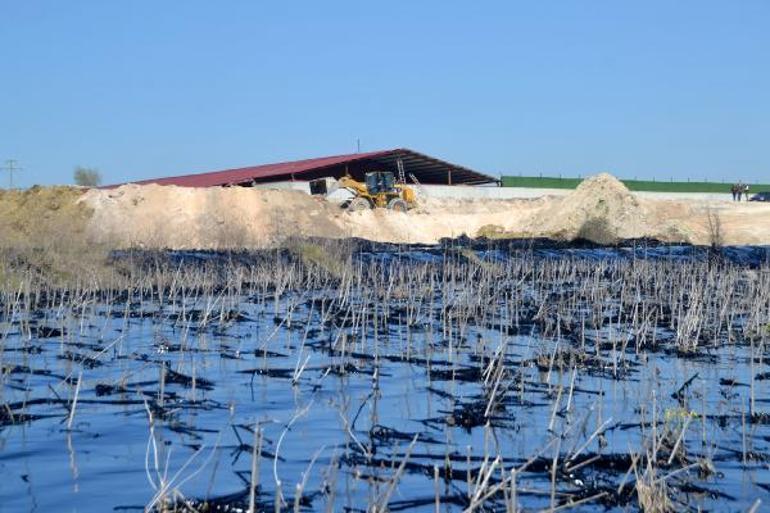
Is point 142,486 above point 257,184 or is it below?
below

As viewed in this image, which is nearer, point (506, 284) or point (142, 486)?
point (142, 486)

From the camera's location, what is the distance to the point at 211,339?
951 cm

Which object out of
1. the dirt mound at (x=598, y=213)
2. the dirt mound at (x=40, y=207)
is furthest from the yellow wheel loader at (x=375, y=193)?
the dirt mound at (x=40, y=207)

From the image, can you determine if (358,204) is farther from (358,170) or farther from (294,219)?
(358,170)

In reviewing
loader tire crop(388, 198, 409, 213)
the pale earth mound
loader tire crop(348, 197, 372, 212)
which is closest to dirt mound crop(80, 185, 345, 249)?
the pale earth mound

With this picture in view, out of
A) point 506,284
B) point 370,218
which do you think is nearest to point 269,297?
point 506,284

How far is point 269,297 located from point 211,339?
3.92 m

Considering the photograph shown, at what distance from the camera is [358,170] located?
1784 inches

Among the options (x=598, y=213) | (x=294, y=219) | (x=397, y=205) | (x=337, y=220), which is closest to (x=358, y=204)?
(x=397, y=205)

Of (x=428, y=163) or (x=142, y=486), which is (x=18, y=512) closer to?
(x=142, y=486)

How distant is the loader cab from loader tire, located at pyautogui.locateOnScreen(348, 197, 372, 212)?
1.99 feet

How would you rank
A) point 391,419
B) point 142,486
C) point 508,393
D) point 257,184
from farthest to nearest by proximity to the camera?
point 257,184 < point 508,393 < point 391,419 < point 142,486

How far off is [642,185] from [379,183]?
28.2 metres

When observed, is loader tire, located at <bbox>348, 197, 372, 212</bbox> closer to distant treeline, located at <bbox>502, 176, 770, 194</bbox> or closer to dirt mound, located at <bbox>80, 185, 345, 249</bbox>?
dirt mound, located at <bbox>80, 185, 345, 249</bbox>
